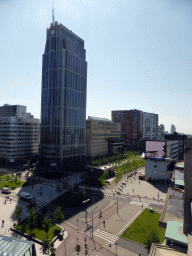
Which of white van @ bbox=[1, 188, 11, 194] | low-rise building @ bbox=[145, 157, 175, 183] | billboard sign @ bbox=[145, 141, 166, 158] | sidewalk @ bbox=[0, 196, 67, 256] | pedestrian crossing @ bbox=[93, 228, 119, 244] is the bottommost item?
sidewalk @ bbox=[0, 196, 67, 256]

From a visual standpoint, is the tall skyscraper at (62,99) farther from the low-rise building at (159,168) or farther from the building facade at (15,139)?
the low-rise building at (159,168)

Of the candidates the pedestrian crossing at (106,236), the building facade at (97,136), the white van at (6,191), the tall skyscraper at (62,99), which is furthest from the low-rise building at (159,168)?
the white van at (6,191)

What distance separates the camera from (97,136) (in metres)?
155

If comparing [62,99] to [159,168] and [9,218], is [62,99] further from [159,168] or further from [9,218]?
[9,218]

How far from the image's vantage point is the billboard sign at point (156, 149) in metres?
92.4

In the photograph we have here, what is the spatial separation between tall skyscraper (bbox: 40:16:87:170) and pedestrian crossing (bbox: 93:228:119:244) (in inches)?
3065

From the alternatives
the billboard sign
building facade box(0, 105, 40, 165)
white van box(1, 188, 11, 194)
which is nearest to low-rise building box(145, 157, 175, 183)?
the billboard sign

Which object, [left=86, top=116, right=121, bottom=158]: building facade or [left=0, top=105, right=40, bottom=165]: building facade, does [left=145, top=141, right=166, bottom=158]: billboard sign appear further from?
[left=0, top=105, right=40, bottom=165]: building facade

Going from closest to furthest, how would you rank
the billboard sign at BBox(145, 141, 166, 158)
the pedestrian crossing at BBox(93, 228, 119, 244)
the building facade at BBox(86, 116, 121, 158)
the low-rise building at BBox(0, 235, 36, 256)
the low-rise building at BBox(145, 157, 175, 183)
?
1. the low-rise building at BBox(0, 235, 36, 256)
2. the pedestrian crossing at BBox(93, 228, 119, 244)
3. the low-rise building at BBox(145, 157, 175, 183)
4. the billboard sign at BBox(145, 141, 166, 158)
5. the building facade at BBox(86, 116, 121, 158)

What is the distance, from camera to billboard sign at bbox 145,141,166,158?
303 ft

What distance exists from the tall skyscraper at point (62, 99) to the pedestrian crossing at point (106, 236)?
7784cm

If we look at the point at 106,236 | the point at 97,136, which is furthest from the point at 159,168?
the point at 97,136

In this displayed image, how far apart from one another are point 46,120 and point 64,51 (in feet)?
166

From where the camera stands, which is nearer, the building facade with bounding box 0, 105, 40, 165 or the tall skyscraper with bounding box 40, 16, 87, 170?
the tall skyscraper with bounding box 40, 16, 87, 170
